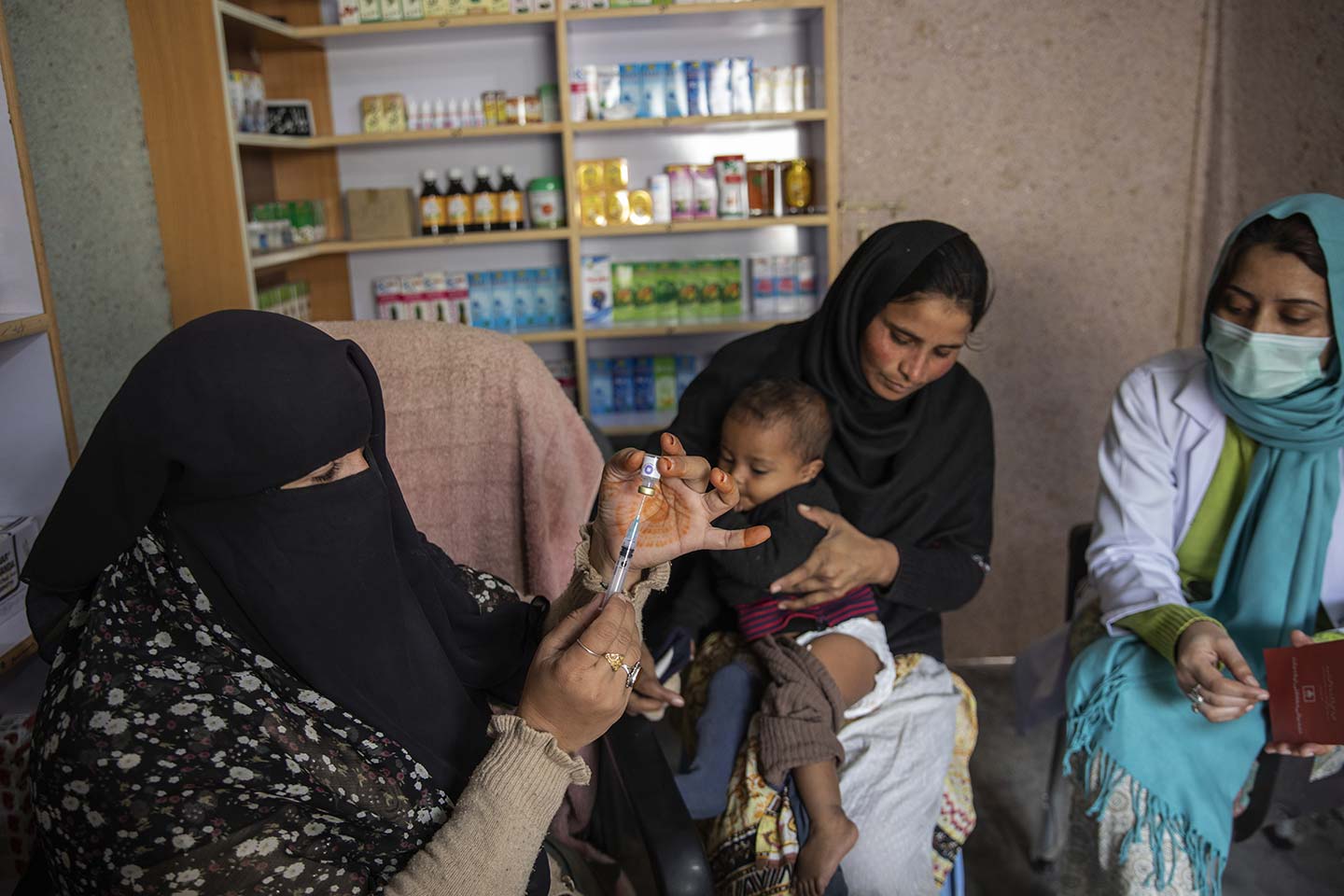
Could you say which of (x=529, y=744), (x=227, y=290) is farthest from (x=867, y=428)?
(x=227, y=290)

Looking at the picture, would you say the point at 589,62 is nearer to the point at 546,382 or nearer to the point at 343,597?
the point at 546,382

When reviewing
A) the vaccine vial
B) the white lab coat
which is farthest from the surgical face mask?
the vaccine vial

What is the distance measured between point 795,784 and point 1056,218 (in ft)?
7.55

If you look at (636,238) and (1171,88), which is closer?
(1171,88)

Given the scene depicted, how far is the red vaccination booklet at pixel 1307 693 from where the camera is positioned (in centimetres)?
165

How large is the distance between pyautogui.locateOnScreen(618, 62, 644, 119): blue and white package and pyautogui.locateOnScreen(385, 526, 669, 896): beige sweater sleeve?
2.76 metres

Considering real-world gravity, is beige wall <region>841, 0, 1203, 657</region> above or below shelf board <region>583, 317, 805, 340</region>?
above

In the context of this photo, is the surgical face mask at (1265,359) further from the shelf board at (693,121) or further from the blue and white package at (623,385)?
the blue and white package at (623,385)

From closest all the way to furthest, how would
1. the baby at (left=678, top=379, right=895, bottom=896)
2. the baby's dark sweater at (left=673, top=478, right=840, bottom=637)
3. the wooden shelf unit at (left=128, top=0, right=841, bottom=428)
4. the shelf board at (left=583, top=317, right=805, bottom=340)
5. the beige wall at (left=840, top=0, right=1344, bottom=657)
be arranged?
the baby at (left=678, top=379, right=895, bottom=896), the baby's dark sweater at (left=673, top=478, right=840, bottom=637), the wooden shelf unit at (left=128, top=0, right=841, bottom=428), the beige wall at (left=840, top=0, right=1344, bottom=657), the shelf board at (left=583, top=317, right=805, bottom=340)

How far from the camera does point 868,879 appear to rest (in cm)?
167

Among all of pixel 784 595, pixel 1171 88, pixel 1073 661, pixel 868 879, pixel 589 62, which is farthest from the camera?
pixel 589 62

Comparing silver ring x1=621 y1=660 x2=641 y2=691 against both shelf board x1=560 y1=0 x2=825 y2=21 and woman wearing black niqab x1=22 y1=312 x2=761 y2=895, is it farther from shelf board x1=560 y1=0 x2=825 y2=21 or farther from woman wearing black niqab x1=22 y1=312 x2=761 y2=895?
shelf board x1=560 y1=0 x2=825 y2=21

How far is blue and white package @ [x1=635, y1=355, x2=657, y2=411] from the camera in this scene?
3832 mm

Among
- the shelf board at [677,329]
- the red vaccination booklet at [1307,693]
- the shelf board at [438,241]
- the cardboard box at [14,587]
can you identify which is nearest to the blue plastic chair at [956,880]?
the red vaccination booklet at [1307,693]
